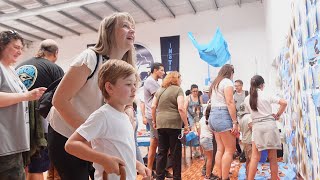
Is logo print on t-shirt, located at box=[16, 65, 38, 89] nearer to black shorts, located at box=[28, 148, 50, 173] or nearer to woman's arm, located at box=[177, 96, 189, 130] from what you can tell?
black shorts, located at box=[28, 148, 50, 173]

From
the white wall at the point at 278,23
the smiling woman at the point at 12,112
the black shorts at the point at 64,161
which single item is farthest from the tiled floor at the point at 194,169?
the black shorts at the point at 64,161

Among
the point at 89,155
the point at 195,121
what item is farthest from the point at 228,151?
the point at 195,121

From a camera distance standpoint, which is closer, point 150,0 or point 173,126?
point 173,126

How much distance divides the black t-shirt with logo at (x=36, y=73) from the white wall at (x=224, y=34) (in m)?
7.03

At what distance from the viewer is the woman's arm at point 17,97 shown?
1.78 m

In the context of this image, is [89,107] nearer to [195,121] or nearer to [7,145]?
[7,145]

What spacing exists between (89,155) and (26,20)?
364 inches

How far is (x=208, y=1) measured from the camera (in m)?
8.91

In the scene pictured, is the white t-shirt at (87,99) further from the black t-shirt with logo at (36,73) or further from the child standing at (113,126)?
the black t-shirt with logo at (36,73)

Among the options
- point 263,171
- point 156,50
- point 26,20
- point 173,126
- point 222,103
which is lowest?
point 263,171

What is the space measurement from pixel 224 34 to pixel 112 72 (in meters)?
8.30

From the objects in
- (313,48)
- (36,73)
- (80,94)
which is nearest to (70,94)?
(80,94)

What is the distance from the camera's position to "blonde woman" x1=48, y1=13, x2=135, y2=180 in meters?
1.36

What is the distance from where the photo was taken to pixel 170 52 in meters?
9.74
